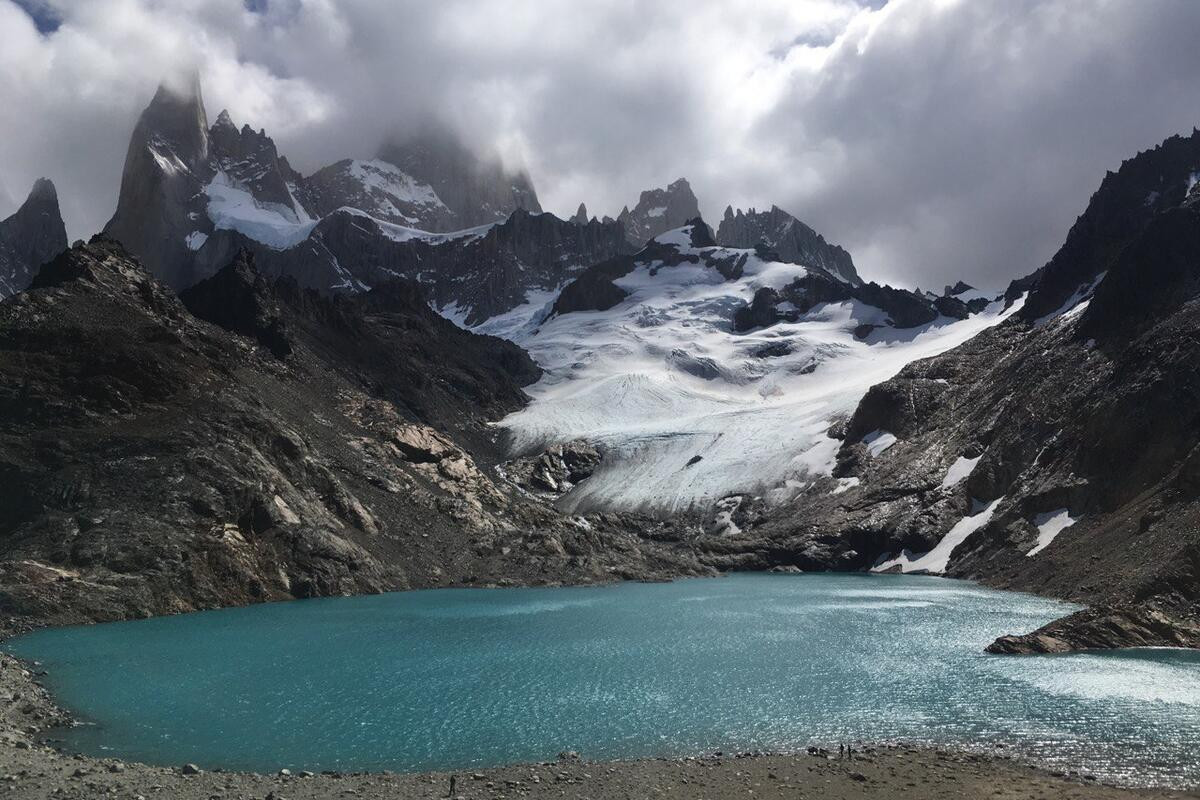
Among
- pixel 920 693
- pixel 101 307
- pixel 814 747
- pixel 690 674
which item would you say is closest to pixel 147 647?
pixel 690 674

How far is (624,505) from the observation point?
132 meters

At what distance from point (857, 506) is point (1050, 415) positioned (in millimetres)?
26404

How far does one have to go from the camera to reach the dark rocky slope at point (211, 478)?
2152 inches

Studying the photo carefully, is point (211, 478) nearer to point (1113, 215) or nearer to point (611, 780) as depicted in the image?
point (611, 780)

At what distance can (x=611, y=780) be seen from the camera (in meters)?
21.9

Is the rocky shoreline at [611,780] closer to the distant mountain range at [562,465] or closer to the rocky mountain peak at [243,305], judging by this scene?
the distant mountain range at [562,465]

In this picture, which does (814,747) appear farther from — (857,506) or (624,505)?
(624,505)

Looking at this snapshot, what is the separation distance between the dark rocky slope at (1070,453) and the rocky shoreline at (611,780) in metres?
19.2

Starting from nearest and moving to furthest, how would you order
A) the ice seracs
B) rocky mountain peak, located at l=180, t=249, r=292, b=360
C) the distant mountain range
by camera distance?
the distant mountain range
the ice seracs
rocky mountain peak, located at l=180, t=249, r=292, b=360

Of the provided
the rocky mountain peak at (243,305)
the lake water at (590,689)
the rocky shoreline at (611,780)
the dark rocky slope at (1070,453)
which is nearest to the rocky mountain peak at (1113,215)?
the dark rocky slope at (1070,453)

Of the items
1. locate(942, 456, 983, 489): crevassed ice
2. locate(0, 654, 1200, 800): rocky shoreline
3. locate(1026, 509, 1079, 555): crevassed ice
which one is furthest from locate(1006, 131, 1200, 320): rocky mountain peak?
locate(0, 654, 1200, 800): rocky shoreline

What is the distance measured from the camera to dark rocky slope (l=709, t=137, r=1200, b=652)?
5472 cm

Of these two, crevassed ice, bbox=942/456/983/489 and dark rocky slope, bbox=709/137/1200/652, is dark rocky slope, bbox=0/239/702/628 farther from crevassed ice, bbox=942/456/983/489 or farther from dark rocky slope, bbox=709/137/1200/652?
crevassed ice, bbox=942/456/983/489

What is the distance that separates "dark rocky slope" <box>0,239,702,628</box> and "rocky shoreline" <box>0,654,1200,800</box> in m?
32.3
